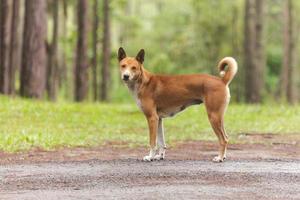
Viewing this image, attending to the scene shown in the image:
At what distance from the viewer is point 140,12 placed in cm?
8762

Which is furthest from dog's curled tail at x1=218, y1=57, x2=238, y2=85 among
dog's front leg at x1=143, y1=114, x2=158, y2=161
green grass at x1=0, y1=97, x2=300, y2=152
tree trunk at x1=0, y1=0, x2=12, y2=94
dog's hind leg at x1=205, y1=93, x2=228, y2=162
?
tree trunk at x1=0, y1=0, x2=12, y2=94

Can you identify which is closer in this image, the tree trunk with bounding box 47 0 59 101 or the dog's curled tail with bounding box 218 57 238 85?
the dog's curled tail with bounding box 218 57 238 85

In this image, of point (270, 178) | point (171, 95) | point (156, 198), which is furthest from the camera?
point (171, 95)

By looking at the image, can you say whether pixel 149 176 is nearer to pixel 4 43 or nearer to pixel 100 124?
pixel 100 124

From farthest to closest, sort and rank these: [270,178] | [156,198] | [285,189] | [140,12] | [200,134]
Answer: [140,12] < [200,134] < [270,178] < [285,189] < [156,198]

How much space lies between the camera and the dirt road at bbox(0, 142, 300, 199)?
29.6ft

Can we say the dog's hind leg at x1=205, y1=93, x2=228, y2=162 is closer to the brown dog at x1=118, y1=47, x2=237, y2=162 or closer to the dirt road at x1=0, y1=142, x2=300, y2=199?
the brown dog at x1=118, y1=47, x2=237, y2=162

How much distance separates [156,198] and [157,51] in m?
56.7

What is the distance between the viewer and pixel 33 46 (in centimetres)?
2905

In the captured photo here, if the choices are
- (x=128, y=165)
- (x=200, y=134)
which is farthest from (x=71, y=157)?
(x=200, y=134)

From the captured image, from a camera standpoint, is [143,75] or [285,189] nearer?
[285,189]

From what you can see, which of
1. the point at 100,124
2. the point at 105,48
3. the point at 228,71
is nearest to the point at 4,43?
the point at 100,124

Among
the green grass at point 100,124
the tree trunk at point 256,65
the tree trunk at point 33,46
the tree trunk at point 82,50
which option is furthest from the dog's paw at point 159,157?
the tree trunk at point 82,50

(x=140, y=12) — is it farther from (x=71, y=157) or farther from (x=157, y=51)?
(x=71, y=157)
